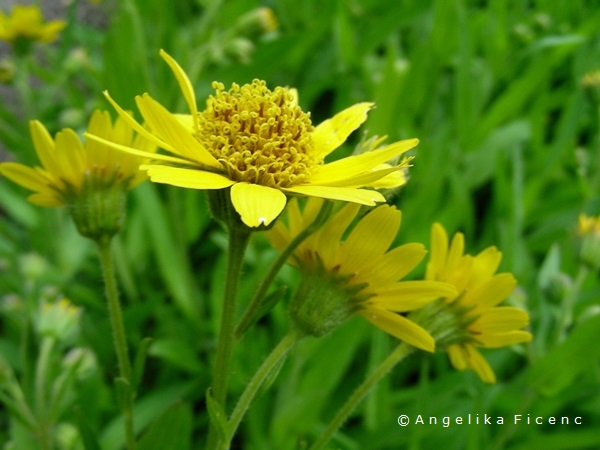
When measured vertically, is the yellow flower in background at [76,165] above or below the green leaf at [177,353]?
above

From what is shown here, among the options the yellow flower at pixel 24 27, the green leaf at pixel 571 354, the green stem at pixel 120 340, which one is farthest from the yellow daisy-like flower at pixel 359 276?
the yellow flower at pixel 24 27

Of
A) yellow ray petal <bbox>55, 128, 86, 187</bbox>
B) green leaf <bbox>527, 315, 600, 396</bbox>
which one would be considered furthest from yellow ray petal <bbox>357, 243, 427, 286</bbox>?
green leaf <bbox>527, 315, 600, 396</bbox>

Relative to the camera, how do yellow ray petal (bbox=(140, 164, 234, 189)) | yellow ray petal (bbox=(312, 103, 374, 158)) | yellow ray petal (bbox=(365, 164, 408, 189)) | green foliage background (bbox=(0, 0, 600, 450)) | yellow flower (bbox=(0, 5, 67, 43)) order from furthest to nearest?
yellow flower (bbox=(0, 5, 67, 43)) → green foliage background (bbox=(0, 0, 600, 450)) → yellow ray petal (bbox=(312, 103, 374, 158)) → yellow ray petal (bbox=(365, 164, 408, 189)) → yellow ray petal (bbox=(140, 164, 234, 189))

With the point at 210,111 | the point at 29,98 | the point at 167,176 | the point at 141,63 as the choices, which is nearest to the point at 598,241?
the point at 210,111

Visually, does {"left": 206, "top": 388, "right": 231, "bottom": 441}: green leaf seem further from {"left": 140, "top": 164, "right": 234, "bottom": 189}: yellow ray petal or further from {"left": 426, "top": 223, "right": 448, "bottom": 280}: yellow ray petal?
{"left": 426, "top": 223, "right": 448, "bottom": 280}: yellow ray petal

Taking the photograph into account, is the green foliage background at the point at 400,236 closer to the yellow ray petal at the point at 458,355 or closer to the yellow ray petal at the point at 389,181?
the yellow ray petal at the point at 458,355

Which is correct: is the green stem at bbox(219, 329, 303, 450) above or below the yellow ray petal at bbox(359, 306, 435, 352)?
below
